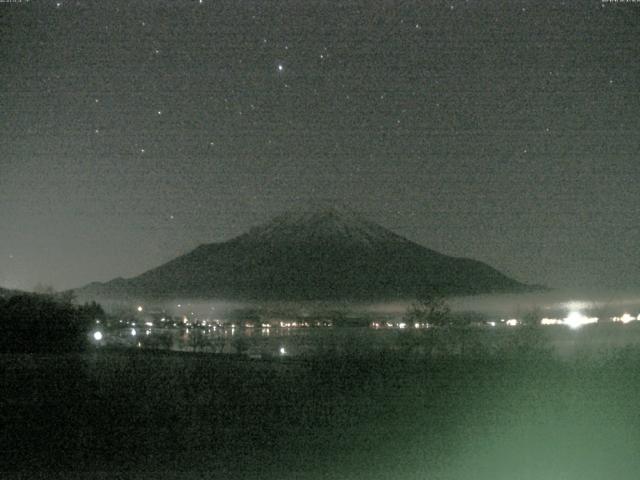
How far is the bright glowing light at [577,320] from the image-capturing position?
Answer: 1314 inches

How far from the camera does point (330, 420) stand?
14.6 m

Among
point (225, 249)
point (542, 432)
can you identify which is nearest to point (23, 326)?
point (542, 432)

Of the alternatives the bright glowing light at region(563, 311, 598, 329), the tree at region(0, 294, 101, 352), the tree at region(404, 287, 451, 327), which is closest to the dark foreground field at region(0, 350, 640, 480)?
the tree at region(404, 287, 451, 327)

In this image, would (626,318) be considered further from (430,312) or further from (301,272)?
(301,272)

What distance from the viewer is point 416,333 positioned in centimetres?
2723

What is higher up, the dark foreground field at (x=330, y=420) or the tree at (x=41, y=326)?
the tree at (x=41, y=326)

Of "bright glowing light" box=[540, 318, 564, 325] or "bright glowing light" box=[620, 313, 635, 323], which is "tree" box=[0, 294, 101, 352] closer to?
"bright glowing light" box=[540, 318, 564, 325]

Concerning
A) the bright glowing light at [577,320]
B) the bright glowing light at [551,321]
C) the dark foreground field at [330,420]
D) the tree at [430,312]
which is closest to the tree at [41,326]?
the tree at [430,312]

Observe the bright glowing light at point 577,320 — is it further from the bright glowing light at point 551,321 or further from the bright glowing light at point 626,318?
the bright glowing light at point 626,318

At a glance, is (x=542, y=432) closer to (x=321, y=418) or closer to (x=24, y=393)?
(x=321, y=418)

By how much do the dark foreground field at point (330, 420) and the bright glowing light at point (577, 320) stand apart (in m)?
13.8

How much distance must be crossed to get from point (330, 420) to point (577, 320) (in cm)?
2364

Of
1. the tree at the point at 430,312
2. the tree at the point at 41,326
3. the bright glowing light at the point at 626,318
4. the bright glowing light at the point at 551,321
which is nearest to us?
the bright glowing light at the point at 551,321

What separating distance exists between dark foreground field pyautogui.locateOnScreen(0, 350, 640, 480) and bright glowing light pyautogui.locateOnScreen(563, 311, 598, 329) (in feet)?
45.1
